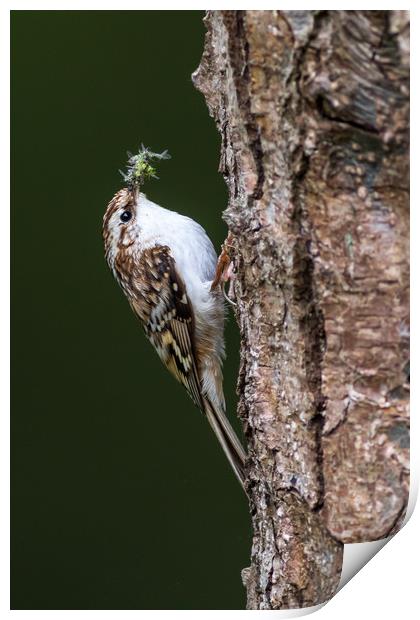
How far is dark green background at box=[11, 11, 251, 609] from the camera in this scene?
1333 mm

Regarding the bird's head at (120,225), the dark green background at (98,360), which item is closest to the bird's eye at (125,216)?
the bird's head at (120,225)

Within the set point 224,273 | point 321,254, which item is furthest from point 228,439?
point 321,254

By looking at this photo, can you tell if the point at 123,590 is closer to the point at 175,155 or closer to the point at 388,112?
the point at 175,155

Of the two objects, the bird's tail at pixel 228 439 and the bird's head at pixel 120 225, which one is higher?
the bird's head at pixel 120 225

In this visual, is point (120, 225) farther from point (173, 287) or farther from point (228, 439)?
point (228, 439)

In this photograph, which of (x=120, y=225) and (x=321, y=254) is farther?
(x=120, y=225)

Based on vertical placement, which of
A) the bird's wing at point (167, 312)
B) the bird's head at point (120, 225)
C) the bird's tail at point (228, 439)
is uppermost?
the bird's head at point (120, 225)

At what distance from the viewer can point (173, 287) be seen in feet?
6.59

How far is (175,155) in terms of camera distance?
1.56 meters

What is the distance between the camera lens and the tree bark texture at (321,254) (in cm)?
111

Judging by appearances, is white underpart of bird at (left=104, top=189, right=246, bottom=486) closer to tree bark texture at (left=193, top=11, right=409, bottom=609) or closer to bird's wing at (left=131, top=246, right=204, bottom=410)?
bird's wing at (left=131, top=246, right=204, bottom=410)

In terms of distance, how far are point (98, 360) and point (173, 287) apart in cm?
53

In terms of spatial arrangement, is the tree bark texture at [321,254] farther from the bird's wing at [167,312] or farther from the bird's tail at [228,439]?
the bird's wing at [167,312]

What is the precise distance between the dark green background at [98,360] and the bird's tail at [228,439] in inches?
1.3
